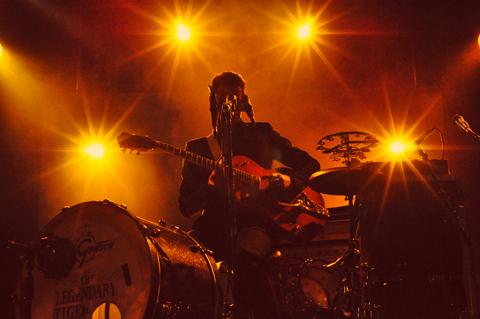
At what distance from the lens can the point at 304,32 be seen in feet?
21.1

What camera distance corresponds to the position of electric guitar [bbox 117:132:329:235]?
10.8 feet

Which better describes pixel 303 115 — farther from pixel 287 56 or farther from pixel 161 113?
pixel 161 113

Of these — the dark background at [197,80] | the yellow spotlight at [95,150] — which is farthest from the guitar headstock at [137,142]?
the yellow spotlight at [95,150]

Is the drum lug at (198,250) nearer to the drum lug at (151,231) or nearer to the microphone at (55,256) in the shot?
the drum lug at (151,231)

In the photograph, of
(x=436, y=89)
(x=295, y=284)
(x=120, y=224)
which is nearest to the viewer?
(x=120, y=224)

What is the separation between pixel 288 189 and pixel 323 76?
3253 mm

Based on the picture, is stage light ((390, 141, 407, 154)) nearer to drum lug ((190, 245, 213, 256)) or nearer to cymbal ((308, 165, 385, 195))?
cymbal ((308, 165, 385, 195))

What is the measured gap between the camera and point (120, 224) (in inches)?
104

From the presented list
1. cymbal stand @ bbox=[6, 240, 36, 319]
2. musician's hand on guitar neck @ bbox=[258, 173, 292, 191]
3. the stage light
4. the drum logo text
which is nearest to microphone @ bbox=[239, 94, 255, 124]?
musician's hand on guitar neck @ bbox=[258, 173, 292, 191]

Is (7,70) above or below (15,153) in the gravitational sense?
above

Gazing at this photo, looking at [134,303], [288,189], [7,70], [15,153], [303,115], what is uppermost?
[7,70]

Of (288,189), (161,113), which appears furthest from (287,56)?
(288,189)

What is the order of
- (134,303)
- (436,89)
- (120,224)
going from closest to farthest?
1. (134,303)
2. (120,224)
3. (436,89)

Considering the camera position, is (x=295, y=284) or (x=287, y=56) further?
(x=287, y=56)
